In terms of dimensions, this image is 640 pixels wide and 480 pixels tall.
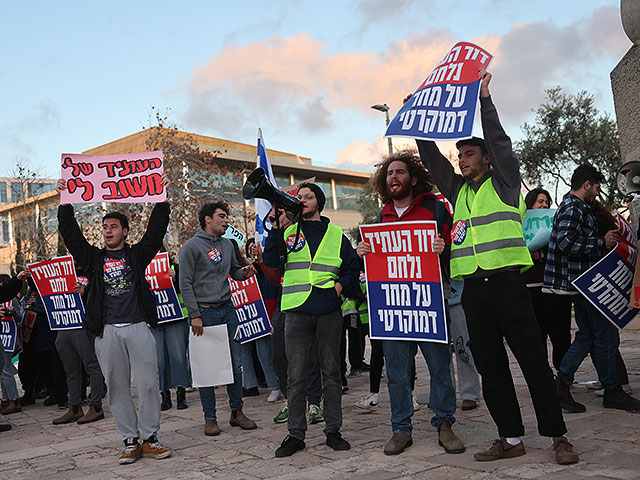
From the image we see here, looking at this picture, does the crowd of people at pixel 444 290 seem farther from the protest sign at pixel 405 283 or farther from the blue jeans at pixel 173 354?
the blue jeans at pixel 173 354

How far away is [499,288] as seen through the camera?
460 cm

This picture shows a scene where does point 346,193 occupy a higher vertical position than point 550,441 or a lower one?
higher

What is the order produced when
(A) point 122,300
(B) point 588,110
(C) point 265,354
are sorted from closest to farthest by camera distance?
1. (A) point 122,300
2. (C) point 265,354
3. (B) point 588,110

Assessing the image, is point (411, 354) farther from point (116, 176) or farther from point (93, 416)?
point (93, 416)

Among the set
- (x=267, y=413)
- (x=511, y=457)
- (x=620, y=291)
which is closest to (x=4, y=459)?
(x=267, y=413)

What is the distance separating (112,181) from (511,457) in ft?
16.0

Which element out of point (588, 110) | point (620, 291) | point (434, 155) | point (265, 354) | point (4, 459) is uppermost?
point (588, 110)

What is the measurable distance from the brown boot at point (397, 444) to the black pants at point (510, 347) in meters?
0.71

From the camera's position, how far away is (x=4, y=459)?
641 centimetres

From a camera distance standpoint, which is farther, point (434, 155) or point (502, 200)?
point (434, 155)

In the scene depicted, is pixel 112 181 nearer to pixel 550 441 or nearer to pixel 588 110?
pixel 550 441

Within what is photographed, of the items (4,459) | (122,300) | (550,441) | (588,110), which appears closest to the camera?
(550,441)

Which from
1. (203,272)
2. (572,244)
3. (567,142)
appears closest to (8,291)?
(203,272)

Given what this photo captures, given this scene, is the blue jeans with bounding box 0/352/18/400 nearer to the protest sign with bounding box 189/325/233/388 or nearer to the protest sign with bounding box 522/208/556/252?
the protest sign with bounding box 189/325/233/388
